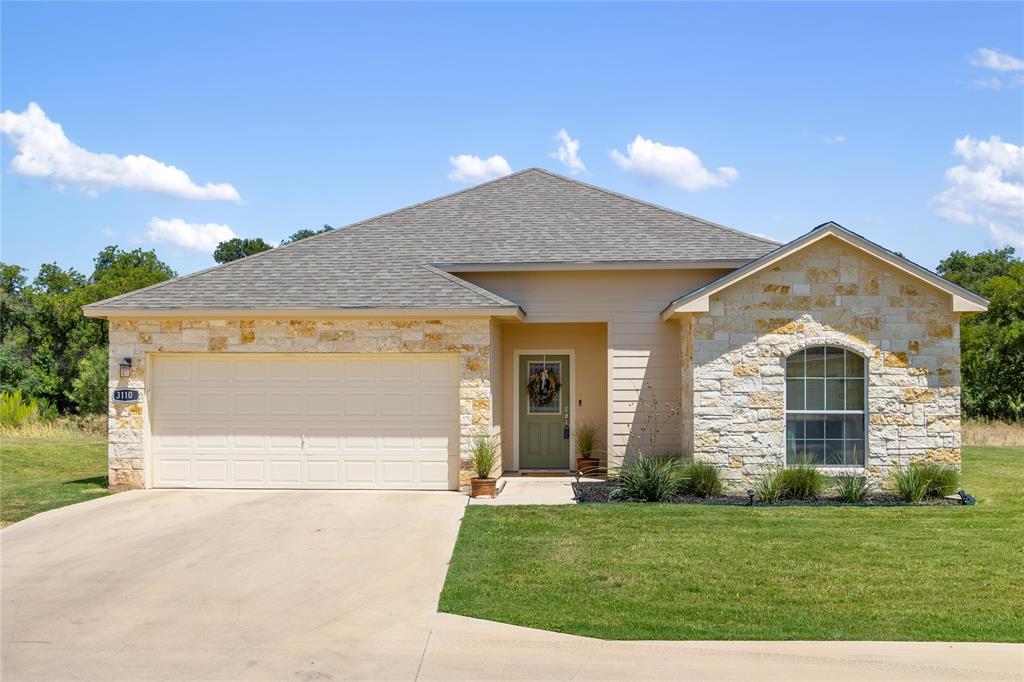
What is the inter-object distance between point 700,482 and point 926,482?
3209mm

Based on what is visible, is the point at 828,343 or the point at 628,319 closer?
the point at 828,343

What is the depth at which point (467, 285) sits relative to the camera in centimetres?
1433

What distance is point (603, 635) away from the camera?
6.70 m

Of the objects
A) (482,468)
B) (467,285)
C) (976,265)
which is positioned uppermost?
(976,265)

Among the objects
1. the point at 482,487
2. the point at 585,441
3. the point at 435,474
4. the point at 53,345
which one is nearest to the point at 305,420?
the point at 435,474

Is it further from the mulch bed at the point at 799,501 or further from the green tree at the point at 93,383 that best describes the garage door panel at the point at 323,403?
the green tree at the point at 93,383

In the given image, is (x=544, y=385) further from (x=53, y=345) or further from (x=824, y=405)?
(x=53, y=345)

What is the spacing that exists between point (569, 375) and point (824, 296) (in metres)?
5.16

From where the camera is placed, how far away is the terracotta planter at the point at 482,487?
12.9 m

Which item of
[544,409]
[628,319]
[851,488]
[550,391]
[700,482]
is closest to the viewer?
[851,488]

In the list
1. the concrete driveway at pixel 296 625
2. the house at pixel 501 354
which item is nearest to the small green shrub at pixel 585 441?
the house at pixel 501 354

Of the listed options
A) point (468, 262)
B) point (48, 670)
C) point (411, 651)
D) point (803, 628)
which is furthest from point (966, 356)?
point (48, 670)

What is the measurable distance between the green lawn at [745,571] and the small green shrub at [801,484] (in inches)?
34.5

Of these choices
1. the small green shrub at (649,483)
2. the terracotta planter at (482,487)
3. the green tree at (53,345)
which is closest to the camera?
the small green shrub at (649,483)
